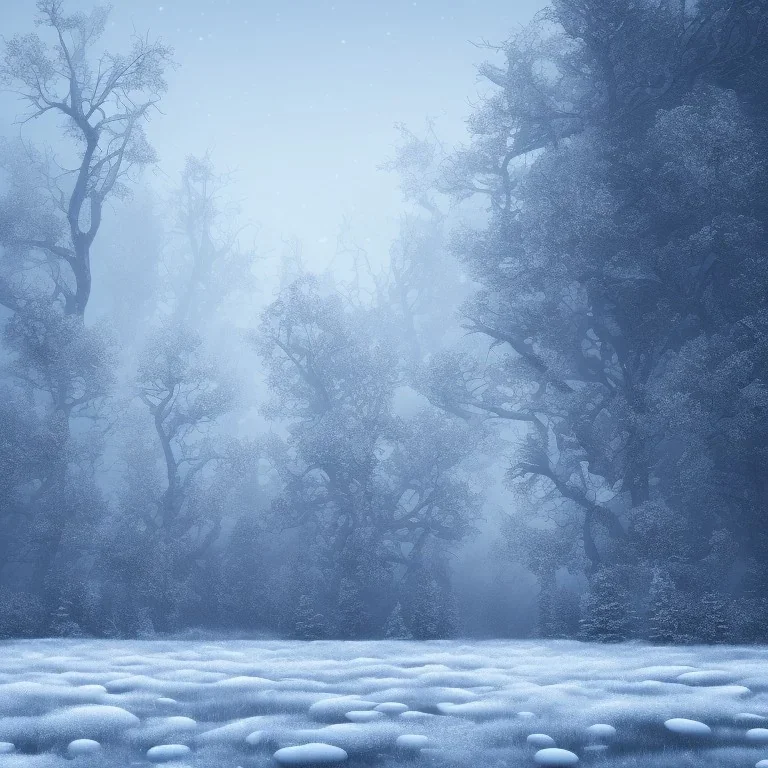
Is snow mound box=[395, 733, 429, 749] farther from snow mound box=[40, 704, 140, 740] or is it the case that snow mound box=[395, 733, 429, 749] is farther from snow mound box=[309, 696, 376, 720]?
snow mound box=[40, 704, 140, 740]

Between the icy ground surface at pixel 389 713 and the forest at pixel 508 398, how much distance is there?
552 centimetres

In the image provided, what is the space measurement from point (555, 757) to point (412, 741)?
2.76 feet

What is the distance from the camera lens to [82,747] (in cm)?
331

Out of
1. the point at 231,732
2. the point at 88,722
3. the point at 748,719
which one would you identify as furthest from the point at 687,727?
the point at 88,722

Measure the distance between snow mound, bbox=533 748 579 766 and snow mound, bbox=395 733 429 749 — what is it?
658mm

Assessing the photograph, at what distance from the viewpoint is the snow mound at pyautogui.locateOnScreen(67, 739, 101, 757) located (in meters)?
3.26

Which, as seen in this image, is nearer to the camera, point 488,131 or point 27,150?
point 488,131

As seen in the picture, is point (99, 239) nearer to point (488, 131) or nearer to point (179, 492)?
point (179, 492)

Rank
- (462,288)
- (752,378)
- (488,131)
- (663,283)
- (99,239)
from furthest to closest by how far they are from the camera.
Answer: (99,239), (462,288), (488,131), (663,283), (752,378)

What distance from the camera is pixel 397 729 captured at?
3.71m

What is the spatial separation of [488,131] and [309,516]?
1310 centimetres

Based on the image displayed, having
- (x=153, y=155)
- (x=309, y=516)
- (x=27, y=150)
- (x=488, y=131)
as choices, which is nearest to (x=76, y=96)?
(x=153, y=155)

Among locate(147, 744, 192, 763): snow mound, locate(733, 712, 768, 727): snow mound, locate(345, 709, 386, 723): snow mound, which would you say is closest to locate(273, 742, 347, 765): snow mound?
locate(147, 744, 192, 763): snow mound

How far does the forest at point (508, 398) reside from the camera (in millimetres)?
12188
